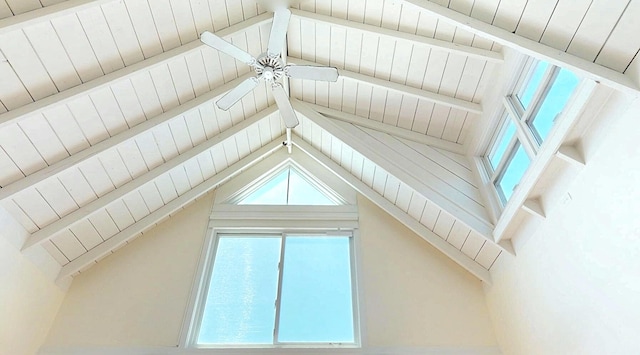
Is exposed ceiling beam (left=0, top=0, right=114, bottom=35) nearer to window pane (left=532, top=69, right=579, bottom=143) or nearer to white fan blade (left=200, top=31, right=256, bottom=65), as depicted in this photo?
white fan blade (left=200, top=31, right=256, bottom=65)

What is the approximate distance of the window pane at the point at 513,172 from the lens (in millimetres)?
2988

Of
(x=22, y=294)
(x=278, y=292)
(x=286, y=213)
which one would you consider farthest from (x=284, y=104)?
(x=22, y=294)

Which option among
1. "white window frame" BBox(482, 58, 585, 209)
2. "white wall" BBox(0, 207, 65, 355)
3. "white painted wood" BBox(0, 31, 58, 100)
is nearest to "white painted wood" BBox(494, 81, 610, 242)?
"white window frame" BBox(482, 58, 585, 209)

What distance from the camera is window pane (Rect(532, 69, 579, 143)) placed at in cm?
240

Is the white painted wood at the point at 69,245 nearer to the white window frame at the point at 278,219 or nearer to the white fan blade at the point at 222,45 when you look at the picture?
the white window frame at the point at 278,219

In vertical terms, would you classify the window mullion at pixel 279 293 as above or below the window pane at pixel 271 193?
below

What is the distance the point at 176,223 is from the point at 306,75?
2377 mm

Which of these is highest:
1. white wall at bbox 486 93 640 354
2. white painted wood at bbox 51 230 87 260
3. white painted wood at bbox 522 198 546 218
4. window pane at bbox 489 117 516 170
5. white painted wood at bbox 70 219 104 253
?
window pane at bbox 489 117 516 170

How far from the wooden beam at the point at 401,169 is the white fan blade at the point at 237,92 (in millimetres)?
1238

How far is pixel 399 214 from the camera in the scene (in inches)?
154

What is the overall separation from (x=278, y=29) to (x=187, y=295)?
8.31 feet

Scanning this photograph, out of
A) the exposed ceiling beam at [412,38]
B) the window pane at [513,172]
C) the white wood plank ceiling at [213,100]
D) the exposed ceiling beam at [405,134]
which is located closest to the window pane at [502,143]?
the window pane at [513,172]

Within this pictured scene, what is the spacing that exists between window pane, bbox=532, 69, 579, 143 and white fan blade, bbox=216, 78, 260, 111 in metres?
2.00

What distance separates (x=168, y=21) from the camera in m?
2.80
